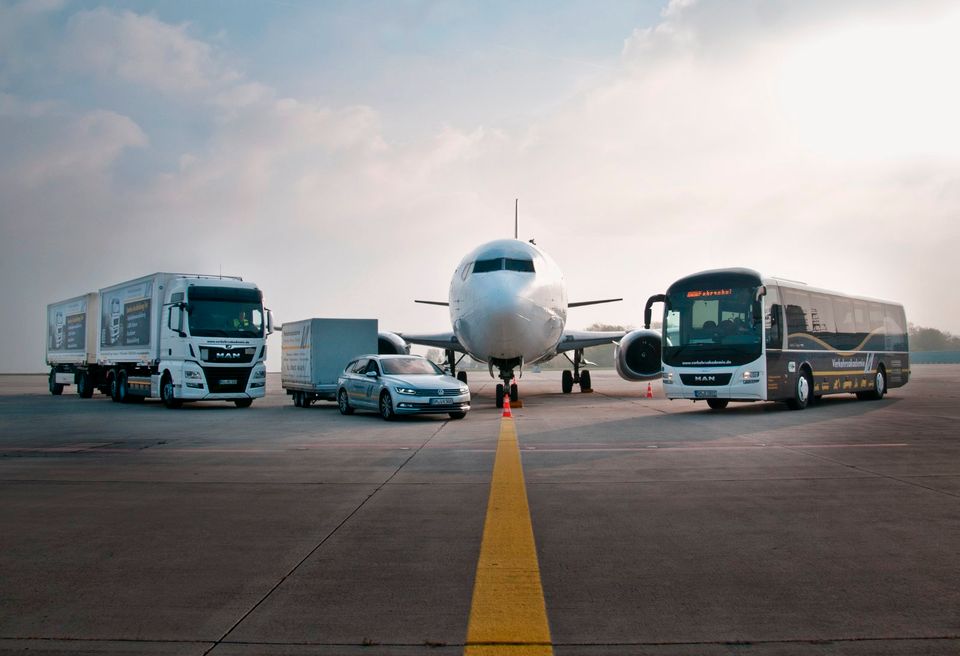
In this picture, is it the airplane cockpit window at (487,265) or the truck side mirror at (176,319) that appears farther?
the truck side mirror at (176,319)

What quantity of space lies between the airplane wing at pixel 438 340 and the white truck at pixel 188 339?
21.3 feet

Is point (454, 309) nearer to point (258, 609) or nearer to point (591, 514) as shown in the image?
point (591, 514)

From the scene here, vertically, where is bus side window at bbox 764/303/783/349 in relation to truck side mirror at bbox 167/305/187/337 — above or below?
below

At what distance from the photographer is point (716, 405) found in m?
20.2

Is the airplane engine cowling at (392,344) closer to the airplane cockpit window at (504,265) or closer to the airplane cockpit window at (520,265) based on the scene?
the airplane cockpit window at (504,265)

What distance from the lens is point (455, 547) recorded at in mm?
5461

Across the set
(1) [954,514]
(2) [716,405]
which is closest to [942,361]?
(2) [716,405]

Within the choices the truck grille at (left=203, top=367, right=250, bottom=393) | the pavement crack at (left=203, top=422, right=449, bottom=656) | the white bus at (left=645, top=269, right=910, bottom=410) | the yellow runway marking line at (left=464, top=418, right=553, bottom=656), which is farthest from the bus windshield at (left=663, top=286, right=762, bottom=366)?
the yellow runway marking line at (left=464, top=418, right=553, bottom=656)

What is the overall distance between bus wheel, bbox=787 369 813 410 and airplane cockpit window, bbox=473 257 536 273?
7195 mm

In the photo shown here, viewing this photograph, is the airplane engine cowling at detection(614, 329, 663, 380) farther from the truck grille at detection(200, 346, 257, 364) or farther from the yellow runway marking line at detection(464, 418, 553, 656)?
the yellow runway marking line at detection(464, 418, 553, 656)

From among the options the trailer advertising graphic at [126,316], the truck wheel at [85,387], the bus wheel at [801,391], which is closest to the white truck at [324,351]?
the trailer advertising graphic at [126,316]

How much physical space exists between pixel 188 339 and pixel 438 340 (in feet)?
29.2

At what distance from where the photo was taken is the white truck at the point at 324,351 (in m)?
22.2

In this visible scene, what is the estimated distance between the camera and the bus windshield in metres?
17.8
